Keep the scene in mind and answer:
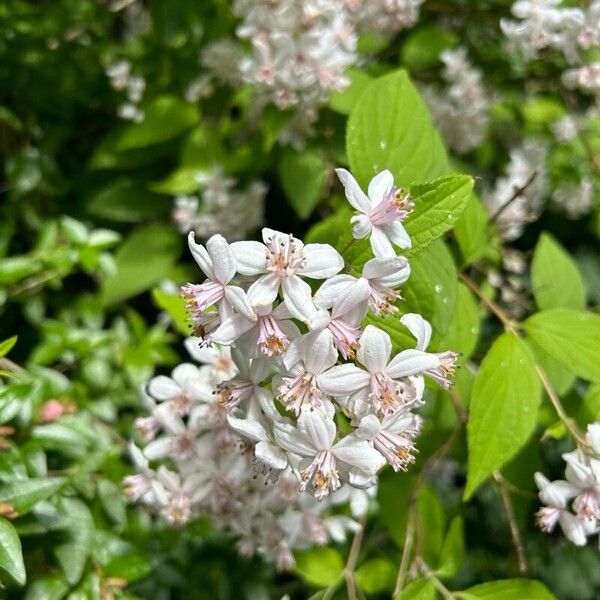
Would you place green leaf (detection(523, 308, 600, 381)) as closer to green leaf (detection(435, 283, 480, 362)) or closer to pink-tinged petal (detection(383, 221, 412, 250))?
green leaf (detection(435, 283, 480, 362))

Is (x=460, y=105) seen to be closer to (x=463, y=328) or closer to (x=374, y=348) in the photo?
(x=463, y=328)

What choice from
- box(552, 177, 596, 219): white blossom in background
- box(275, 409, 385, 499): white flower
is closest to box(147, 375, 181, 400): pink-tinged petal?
box(275, 409, 385, 499): white flower

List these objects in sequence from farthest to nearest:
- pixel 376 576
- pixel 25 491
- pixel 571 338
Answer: pixel 376 576 → pixel 571 338 → pixel 25 491

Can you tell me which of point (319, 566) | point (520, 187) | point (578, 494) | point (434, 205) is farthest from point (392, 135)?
point (520, 187)

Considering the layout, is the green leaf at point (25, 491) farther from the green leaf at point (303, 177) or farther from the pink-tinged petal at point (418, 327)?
the green leaf at point (303, 177)

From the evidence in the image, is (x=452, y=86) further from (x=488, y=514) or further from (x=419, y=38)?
(x=488, y=514)

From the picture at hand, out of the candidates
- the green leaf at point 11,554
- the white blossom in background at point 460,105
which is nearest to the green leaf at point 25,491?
the green leaf at point 11,554

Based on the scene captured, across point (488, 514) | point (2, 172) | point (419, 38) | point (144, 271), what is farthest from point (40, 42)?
point (488, 514)
